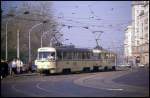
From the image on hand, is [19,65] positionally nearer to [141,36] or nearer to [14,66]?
[14,66]

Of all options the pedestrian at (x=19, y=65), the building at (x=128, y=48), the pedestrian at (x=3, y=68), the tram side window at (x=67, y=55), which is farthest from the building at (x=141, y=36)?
the pedestrian at (x=3, y=68)

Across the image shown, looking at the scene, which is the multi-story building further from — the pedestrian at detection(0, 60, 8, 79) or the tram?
the pedestrian at detection(0, 60, 8, 79)

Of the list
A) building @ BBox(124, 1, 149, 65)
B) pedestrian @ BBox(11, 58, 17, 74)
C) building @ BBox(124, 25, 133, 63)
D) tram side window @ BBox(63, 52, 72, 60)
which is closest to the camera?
pedestrian @ BBox(11, 58, 17, 74)

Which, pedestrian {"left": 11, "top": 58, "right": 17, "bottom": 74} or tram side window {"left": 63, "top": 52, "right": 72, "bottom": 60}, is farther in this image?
tram side window {"left": 63, "top": 52, "right": 72, "bottom": 60}

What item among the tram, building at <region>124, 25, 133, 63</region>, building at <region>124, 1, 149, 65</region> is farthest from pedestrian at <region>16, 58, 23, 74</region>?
building at <region>124, 1, 149, 65</region>

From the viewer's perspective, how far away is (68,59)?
143 feet

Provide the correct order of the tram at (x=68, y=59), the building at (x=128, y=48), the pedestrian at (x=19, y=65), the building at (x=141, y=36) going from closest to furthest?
the pedestrian at (x=19, y=65)
the tram at (x=68, y=59)
the building at (x=141, y=36)
the building at (x=128, y=48)

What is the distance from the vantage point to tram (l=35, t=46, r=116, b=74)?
41.7 meters

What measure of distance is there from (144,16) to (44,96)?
96.5 meters

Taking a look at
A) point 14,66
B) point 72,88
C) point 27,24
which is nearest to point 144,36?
point 27,24

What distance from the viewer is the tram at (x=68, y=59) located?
4166 cm

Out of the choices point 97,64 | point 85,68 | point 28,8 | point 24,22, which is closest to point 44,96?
point 85,68

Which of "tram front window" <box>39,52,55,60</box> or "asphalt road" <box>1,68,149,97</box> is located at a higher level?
"tram front window" <box>39,52,55,60</box>

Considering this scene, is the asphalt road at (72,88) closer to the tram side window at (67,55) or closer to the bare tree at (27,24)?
the tram side window at (67,55)
